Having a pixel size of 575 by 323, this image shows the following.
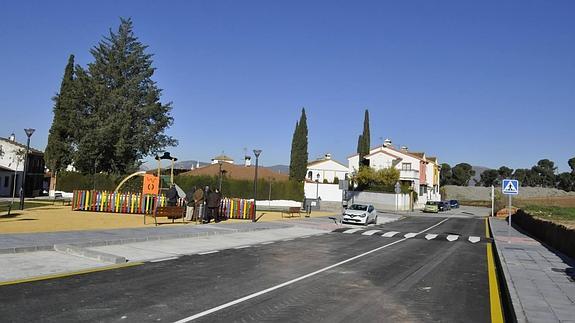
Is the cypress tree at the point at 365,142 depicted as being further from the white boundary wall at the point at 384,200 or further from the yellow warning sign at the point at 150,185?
the yellow warning sign at the point at 150,185

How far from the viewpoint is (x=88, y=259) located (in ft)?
39.2

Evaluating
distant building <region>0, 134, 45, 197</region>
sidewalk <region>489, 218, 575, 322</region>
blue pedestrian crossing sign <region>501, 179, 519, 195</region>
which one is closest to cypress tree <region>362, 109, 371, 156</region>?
distant building <region>0, 134, 45, 197</region>

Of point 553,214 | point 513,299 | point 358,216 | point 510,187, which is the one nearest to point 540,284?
point 513,299

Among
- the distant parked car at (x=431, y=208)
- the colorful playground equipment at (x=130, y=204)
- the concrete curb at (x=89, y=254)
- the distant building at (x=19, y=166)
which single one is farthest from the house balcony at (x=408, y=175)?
the concrete curb at (x=89, y=254)

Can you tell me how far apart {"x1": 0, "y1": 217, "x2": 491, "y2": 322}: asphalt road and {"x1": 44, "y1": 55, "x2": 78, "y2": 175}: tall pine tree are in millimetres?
47176

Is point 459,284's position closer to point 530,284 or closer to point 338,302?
point 530,284

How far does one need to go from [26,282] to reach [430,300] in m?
7.26

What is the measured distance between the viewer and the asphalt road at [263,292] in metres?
7.34

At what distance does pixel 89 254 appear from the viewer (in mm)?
12180

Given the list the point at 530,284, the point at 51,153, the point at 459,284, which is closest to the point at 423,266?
the point at 459,284

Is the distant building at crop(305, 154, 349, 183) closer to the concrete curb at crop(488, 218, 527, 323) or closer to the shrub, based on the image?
the shrub

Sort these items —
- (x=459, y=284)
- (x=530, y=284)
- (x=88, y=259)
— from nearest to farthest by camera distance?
(x=530, y=284), (x=459, y=284), (x=88, y=259)

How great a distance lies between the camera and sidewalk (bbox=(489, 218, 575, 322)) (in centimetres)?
761

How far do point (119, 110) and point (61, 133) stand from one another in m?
7.93
